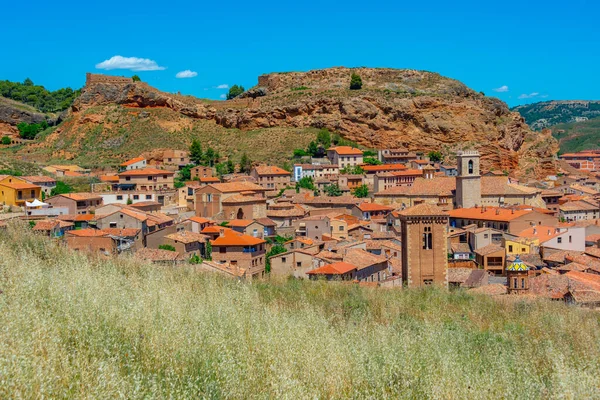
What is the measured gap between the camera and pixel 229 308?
284 inches

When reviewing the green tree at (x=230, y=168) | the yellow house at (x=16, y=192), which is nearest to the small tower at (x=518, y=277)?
the yellow house at (x=16, y=192)

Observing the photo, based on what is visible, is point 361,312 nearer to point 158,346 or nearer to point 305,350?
point 305,350

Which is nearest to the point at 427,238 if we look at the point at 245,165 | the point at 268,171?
the point at 268,171

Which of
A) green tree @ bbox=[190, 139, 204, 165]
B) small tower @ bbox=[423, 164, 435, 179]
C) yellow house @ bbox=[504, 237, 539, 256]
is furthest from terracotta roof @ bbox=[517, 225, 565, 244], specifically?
green tree @ bbox=[190, 139, 204, 165]

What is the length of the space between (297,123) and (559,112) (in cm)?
13876

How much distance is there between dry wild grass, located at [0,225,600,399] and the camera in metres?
4.80

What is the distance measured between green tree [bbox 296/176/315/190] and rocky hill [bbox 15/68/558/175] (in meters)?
9.92

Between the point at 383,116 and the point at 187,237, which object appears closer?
the point at 187,237

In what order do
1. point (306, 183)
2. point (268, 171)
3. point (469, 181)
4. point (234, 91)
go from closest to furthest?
point (469, 181), point (306, 183), point (268, 171), point (234, 91)

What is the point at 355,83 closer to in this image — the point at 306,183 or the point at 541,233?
the point at 306,183

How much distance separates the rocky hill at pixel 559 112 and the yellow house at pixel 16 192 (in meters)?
150

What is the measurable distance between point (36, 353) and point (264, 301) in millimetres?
5228

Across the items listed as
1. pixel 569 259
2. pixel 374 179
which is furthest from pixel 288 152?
pixel 569 259

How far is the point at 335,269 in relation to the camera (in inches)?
850
